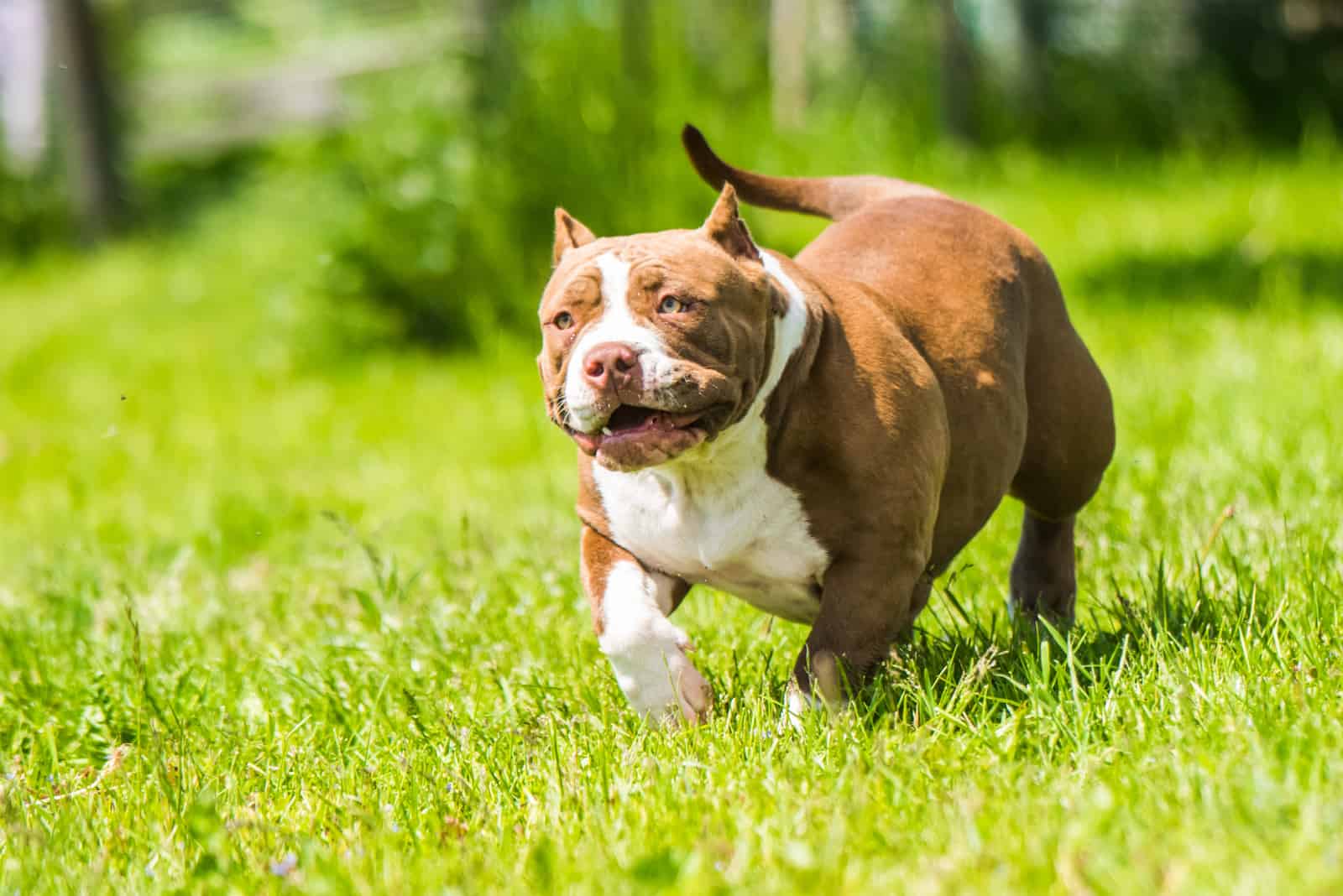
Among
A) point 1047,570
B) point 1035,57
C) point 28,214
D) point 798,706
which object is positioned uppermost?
point 798,706

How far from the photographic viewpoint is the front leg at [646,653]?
3.07m

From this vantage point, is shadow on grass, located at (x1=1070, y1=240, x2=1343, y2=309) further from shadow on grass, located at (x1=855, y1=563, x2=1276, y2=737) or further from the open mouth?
the open mouth

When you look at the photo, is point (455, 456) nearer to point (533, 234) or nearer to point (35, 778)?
point (533, 234)

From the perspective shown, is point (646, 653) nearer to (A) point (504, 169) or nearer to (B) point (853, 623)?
(B) point (853, 623)

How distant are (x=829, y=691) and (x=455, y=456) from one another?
4.40 meters

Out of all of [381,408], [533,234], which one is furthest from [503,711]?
[533,234]

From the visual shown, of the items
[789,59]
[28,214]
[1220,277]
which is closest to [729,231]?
[1220,277]

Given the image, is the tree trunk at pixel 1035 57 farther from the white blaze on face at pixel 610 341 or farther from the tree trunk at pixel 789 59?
the white blaze on face at pixel 610 341

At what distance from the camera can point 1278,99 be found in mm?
11875

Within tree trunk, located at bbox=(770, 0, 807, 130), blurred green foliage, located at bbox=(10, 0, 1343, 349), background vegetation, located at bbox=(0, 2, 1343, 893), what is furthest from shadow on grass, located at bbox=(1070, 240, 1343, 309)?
tree trunk, located at bbox=(770, 0, 807, 130)

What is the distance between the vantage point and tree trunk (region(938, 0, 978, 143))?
36.5 feet

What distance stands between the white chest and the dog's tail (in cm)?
86

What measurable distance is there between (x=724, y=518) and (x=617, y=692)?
52cm

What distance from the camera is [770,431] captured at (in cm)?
311
